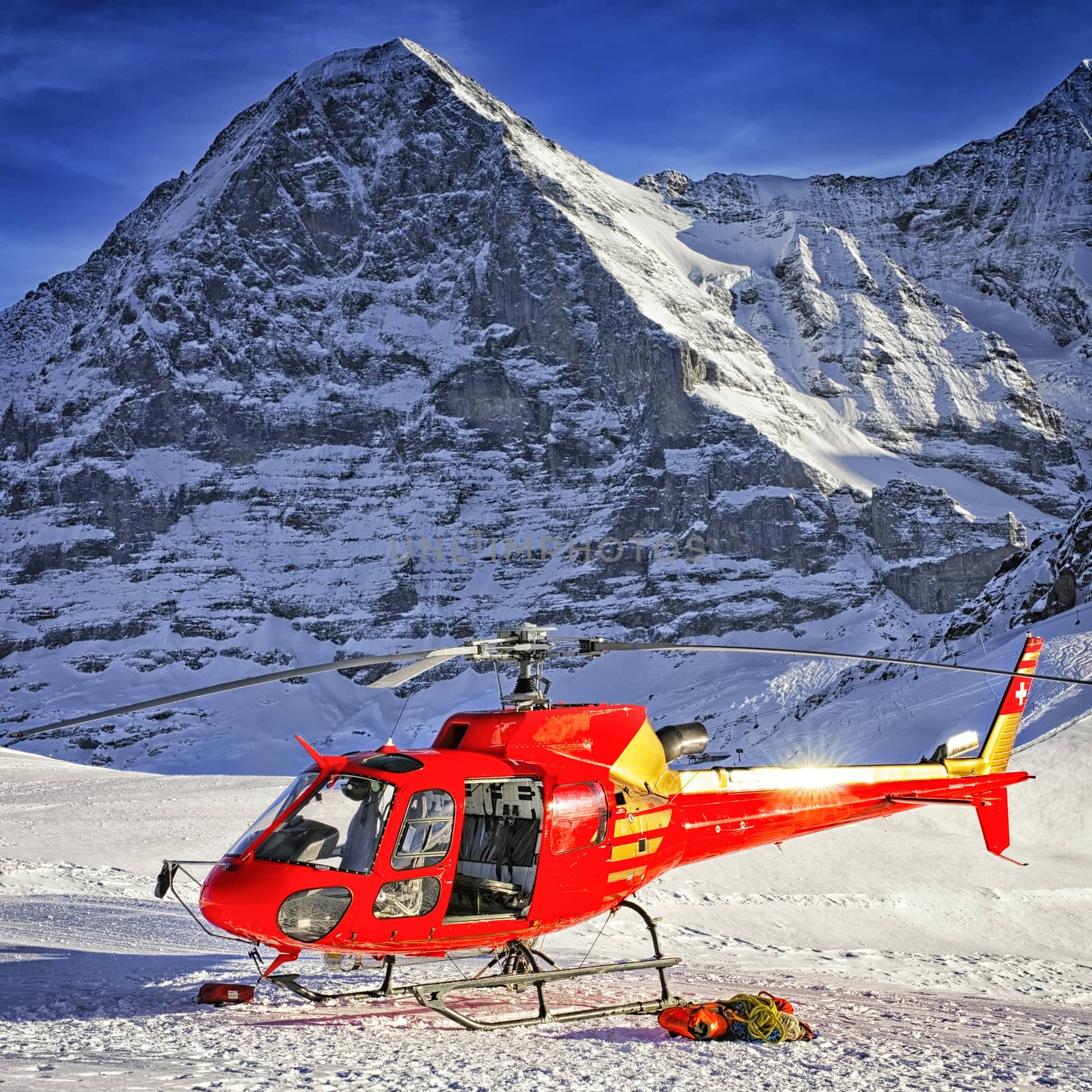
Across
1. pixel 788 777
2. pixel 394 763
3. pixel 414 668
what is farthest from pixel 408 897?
pixel 788 777

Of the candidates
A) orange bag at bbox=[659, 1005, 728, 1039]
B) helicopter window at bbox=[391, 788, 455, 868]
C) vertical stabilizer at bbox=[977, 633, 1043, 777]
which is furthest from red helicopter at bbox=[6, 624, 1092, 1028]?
vertical stabilizer at bbox=[977, 633, 1043, 777]

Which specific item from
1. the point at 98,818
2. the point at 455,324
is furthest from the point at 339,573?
the point at 98,818

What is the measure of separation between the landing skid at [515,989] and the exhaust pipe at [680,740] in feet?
4.69

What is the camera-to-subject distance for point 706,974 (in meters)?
10.1

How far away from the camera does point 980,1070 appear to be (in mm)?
6805

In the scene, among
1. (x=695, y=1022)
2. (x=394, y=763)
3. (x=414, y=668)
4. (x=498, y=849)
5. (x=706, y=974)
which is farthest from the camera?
(x=706, y=974)

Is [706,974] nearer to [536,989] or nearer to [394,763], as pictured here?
[536,989]

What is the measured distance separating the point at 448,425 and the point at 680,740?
143188 mm

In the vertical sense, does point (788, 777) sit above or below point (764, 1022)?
above

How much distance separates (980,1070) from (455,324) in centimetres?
15780

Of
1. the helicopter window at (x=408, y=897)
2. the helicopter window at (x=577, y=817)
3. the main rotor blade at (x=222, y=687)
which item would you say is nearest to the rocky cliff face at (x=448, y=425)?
the helicopter window at (x=577, y=817)

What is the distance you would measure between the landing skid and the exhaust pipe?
4.69ft

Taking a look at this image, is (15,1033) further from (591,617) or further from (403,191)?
(403,191)

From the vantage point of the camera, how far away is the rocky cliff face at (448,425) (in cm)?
13175
